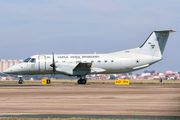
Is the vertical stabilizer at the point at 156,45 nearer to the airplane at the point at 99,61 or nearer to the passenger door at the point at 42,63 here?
the airplane at the point at 99,61

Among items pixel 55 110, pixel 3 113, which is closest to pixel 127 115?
pixel 55 110

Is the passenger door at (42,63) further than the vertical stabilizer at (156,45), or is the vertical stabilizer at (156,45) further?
the vertical stabilizer at (156,45)

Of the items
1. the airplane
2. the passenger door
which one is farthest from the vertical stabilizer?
A: the passenger door

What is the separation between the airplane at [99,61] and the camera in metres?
45.4

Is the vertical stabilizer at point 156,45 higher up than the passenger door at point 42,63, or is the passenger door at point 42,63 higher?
the vertical stabilizer at point 156,45

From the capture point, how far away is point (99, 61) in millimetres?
45625

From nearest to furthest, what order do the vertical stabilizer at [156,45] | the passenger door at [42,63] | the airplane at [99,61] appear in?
the airplane at [99,61], the passenger door at [42,63], the vertical stabilizer at [156,45]

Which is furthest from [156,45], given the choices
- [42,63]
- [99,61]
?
[42,63]

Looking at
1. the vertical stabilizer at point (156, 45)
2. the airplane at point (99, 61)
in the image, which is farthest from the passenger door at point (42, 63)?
the vertical stabilizer at point (156, 45)

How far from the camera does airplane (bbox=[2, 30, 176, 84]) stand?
149 ft

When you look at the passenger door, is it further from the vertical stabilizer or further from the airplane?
the vertical stabilizer

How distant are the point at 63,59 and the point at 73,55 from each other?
171 cm

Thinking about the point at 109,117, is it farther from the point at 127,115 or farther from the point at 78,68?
the point at 78,68

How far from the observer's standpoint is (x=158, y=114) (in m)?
13.6
